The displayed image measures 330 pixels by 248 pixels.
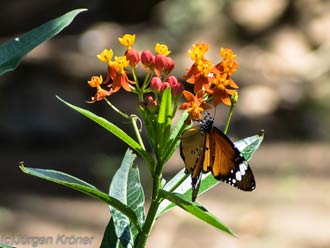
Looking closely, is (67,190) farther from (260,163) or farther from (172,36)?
(172,36)

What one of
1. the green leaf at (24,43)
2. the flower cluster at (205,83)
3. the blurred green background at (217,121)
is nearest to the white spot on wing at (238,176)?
the flower cluster at (205,83)

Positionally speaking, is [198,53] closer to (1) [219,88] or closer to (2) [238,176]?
(1) [219,88]

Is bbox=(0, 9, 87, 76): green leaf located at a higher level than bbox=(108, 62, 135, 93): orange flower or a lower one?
lower

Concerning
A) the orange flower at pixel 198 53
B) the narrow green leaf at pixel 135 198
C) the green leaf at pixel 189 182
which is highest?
the orange flower at pixel 198 53

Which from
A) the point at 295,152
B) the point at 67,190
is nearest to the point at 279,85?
the point at 295,152

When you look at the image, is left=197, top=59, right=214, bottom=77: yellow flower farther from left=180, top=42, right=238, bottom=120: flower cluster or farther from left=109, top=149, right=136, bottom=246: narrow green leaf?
left=109, top=149, right=136, bottom=246: narrow green leaf

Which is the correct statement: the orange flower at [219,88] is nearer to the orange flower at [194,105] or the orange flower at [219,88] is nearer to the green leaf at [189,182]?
the orange flower at [194,105]

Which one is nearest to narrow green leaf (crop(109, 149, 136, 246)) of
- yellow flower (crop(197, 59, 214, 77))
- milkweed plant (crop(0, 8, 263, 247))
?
milkweed plant (crop(0, 8, 263, 247))
